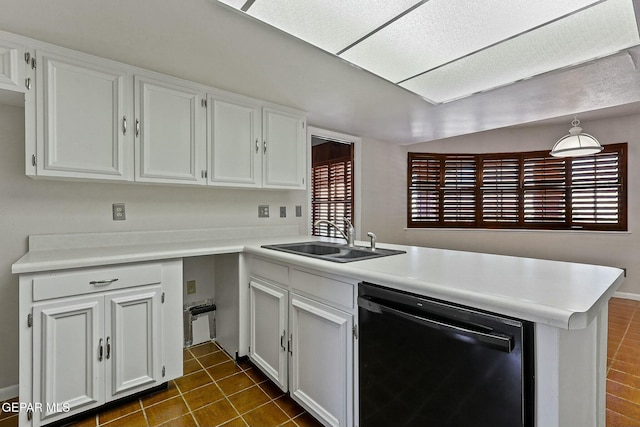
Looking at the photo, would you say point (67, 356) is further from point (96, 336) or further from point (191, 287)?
point (191, 287)

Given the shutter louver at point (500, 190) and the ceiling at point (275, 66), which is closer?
the ceiling at point (275, 66)

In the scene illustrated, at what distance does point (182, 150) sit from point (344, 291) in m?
1.55

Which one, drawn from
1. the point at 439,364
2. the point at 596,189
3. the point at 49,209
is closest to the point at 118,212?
the point at 49,209

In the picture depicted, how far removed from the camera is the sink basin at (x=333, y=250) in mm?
1828

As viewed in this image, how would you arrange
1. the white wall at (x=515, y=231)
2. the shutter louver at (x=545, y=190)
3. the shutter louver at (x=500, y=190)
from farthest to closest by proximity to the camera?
the shutter louver at (x=500, y=190) → the shutter louver at (x=545, y=190) → the white wall at (x=515, y=231)

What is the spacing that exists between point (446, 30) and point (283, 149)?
157cm

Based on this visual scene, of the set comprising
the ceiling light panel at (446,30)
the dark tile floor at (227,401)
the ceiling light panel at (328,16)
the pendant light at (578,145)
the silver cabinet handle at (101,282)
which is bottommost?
the dark tile floor at (227,401)

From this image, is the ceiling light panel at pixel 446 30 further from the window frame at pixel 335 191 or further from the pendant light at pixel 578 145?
the window frame at pixel 335 191

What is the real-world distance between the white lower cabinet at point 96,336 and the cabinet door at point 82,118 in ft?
2.07

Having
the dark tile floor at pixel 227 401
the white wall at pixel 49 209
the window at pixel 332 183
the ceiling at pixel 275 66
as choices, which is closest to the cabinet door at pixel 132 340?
the dark tile floor at pixel 227 401

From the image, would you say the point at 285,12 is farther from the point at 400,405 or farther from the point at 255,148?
the point at 400,405

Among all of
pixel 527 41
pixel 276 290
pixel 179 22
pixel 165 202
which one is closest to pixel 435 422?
pixel 276 290

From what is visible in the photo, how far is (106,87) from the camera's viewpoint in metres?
1.89

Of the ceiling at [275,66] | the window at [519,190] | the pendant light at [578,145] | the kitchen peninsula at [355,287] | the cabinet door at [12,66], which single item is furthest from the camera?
the window at [519,190]
